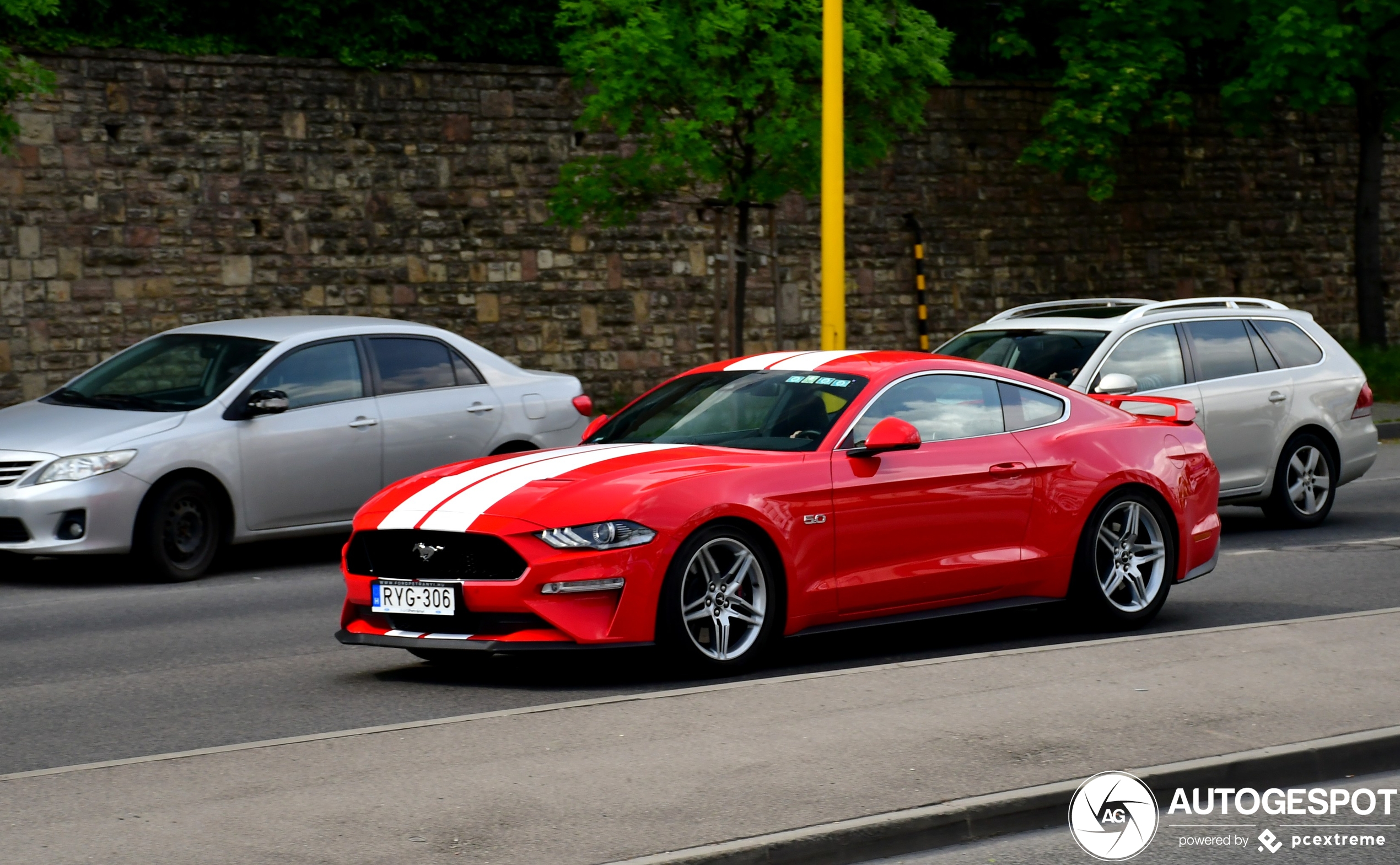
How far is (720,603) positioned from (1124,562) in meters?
2.53

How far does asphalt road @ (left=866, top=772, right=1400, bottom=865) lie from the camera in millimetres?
5273

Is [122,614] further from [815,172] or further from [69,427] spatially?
[815,172]

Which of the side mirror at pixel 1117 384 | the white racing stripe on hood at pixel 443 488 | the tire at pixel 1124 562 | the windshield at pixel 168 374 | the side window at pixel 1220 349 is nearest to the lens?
the white racing stripe on hood at pixel 443 488

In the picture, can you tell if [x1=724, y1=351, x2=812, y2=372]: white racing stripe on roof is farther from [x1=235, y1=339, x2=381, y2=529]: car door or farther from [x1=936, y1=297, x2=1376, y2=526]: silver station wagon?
[x1=936, y1=297, x2=1376, y2=526]: silver station wagon

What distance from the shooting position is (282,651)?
898 cm

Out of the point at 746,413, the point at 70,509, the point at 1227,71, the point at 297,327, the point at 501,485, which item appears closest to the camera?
the point at 501,485

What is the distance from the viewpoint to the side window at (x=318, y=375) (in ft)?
40.0

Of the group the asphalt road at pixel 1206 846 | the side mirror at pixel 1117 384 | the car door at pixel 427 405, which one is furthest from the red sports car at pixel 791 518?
the car door at pixel 427 405

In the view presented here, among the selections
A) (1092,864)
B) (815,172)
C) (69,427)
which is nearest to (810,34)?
(815,172)

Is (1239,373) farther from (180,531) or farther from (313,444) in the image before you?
(180,531)

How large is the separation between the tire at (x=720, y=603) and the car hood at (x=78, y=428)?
491 centimetres

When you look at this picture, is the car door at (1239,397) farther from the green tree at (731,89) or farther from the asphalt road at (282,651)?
the green tree at (731,89)

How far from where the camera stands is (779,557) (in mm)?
7938

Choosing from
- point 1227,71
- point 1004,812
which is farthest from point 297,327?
point 1227,71
